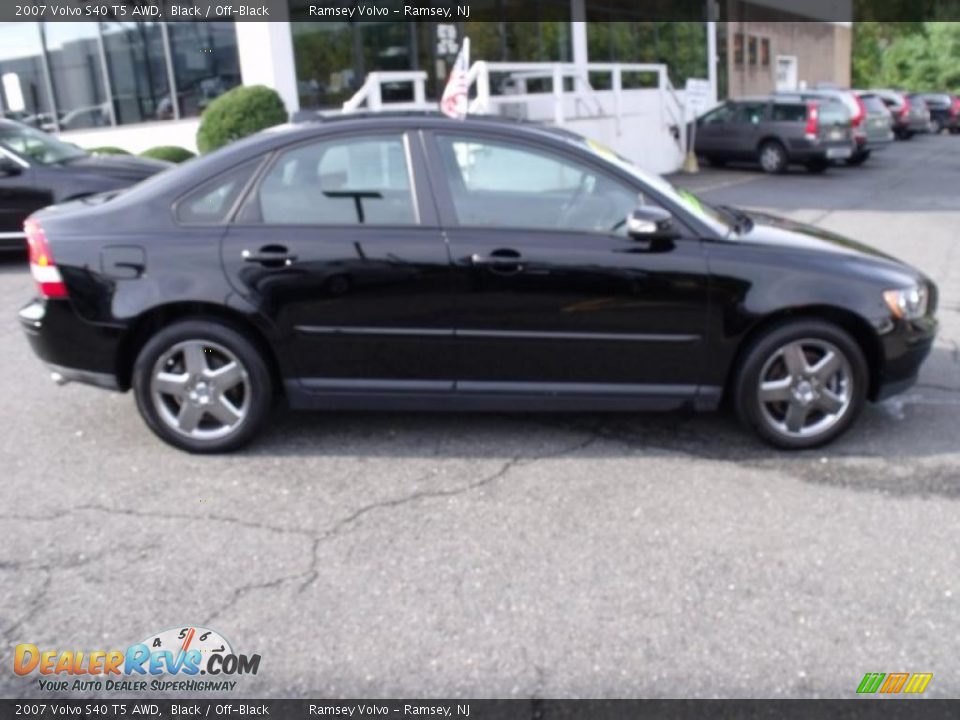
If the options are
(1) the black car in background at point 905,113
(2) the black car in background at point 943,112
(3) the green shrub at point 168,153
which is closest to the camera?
(3) the green shrub at point 168,153

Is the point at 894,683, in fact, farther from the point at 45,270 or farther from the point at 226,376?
the point at 45,270

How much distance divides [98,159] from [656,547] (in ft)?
30.0

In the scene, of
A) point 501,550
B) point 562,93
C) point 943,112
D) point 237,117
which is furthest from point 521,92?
point 943,112

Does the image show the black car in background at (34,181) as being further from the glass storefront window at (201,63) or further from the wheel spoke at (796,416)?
the wheel spoke at (796,416)

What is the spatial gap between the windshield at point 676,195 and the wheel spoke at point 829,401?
3.08 feet

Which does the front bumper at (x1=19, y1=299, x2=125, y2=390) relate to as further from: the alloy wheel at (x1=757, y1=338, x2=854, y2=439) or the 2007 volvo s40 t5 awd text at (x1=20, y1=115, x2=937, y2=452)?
the alloy wheel at (x1=757, y1=338, x2=854, y2=439)

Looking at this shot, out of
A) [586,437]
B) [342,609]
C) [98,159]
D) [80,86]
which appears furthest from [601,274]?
[80,86]

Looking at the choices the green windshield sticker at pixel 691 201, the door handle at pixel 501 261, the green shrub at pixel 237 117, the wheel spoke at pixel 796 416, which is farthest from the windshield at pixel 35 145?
the wheel spoke at pixel 796 416

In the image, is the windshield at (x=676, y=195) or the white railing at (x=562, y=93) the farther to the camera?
the white railing at (x=562, y=93)

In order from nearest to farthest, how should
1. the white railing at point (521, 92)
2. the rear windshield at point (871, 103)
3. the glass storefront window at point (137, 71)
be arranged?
1. the white railing at point (521, 92)
2. the glass storefront window at point (137, 71)
3. the rear windshield at point (871, 103)

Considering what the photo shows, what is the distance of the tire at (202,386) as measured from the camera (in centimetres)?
460

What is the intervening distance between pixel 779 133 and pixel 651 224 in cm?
1779

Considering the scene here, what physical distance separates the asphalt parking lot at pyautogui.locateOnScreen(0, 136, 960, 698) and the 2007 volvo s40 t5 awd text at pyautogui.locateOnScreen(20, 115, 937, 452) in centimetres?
33

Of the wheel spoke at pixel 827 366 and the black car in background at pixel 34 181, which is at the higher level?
the black car in background at pixel 34 181
